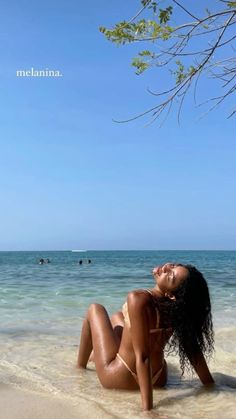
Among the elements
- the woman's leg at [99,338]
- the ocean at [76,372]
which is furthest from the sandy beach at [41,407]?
the woman's leg at [99,338]

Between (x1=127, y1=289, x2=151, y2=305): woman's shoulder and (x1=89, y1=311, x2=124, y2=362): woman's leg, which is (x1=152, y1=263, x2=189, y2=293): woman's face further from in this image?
(x1=89, y1=311, x2=124, y2=362): woman's leg

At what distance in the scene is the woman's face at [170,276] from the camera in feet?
11.4

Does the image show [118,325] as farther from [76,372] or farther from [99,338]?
[76,372]

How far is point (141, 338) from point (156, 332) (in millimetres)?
242

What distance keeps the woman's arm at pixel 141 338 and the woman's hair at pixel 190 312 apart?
17cm

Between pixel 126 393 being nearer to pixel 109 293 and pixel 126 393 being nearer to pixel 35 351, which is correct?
pixel 35 351

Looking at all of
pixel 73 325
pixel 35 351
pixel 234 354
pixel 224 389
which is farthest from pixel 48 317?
pixel 224 389

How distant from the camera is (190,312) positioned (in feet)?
11.8

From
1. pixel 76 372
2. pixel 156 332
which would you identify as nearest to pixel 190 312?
pixel 156 332

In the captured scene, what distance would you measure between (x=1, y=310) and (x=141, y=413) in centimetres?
614

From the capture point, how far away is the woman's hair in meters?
3.52

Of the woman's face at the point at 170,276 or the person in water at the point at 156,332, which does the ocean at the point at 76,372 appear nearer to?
the person in water at the point at 156,332

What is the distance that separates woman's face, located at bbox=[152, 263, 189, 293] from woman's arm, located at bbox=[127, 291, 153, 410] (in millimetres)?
148

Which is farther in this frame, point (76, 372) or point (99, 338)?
point (76, 372)
